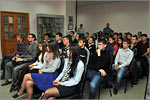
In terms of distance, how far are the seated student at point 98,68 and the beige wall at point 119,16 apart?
6.90 meters

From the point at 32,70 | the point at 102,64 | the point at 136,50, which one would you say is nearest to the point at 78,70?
the point at 102,64

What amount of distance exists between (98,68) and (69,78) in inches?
30.3

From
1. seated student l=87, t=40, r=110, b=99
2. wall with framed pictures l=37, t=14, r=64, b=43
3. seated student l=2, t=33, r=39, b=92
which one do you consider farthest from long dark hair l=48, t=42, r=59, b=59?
wall with framed pictures l=37, t=14, r=64, b=43

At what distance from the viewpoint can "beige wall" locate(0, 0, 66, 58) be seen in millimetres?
6464

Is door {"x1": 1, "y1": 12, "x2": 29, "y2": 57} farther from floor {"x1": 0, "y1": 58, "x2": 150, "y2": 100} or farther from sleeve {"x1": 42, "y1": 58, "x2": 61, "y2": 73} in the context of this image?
sleeve {"x1": 42, "y1": 58, "x2": 61, "y2": 73}

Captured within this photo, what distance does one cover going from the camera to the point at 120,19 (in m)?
9.72

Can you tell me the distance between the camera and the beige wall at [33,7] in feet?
21.2

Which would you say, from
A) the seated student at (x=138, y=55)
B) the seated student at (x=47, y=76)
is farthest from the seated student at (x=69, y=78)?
the seated student at (x=138, y=55)

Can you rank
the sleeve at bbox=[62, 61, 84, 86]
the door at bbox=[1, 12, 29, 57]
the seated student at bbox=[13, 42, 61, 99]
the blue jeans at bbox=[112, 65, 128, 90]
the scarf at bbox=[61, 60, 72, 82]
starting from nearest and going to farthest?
the sleeve at bbox=[62, 61, 84, 86] < the scarf at bbox=[61, 60, 72, 82] < the seated student at bbox=[13, 42, 61, 99] < the blue jeans at bbox=[112, 65, 128, 90] < the door at bbox=[1, 12, 29, 57]

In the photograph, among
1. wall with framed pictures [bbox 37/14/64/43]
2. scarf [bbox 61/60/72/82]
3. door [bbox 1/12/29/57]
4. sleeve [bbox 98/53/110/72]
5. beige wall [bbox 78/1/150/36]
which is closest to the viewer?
scarf [bbox 61/60/72/82]

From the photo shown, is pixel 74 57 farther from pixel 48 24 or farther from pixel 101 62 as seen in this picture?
pixel 48 24

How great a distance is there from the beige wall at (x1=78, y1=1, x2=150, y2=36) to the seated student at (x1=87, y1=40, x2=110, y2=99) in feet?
22.6

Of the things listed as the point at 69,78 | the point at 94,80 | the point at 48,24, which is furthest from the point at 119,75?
the point at 48,24

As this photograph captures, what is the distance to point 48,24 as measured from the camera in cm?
766
